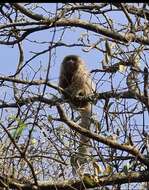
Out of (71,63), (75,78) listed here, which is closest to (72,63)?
(71,63)

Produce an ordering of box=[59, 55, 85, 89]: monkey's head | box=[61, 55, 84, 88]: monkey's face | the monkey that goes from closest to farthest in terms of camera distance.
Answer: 1. the monkey
2. box=[59, 55, 85, 89]: monkey's head
3. box=[61, 55, 84, 88]: monkey's face

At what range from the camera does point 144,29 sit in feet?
13.9

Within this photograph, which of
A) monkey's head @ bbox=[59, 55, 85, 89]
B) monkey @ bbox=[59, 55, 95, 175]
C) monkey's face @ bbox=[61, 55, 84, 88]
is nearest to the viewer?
monkey @ bbox=[59, 55, 95, 175]

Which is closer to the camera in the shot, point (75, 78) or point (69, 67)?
point (75, 78)

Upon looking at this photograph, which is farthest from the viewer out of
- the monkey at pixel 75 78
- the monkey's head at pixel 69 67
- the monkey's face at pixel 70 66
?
the monkey's face at pixel 70 66

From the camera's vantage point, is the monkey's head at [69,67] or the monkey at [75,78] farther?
the monkey's head at [69,67]

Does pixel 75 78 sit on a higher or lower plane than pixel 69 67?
lower

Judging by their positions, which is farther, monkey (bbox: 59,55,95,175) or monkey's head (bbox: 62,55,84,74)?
monkey's head (bbox: 62,55,84,74)

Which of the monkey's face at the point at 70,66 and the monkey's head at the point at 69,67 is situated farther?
the monkey's face at the point at 70,66

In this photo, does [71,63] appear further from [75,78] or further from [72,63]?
[75,78]

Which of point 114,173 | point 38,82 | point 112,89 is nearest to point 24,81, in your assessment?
point 38,82

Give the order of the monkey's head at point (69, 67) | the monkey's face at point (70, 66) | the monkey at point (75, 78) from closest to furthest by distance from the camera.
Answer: the monkey at point (75, 78) < the monkey's head at point (69, 67) < the monkey's face at point (70, 66)

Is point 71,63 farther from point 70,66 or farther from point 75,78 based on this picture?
point 75,78

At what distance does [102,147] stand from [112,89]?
0.44 m
